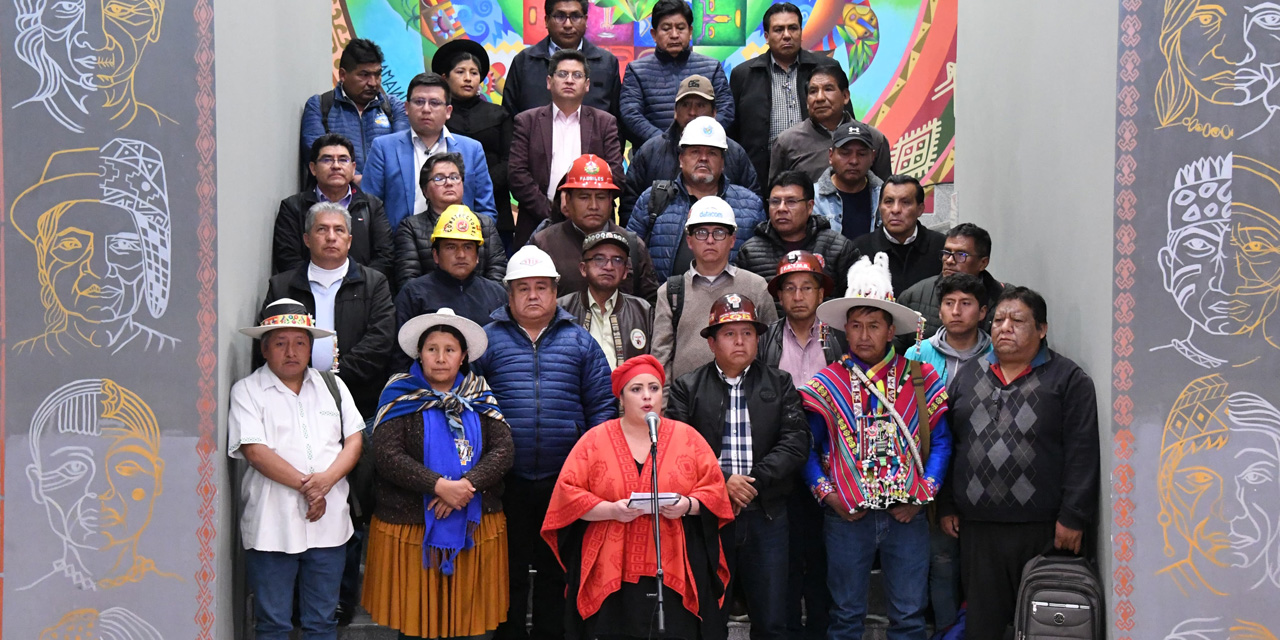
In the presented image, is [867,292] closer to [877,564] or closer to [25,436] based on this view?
[877,564]

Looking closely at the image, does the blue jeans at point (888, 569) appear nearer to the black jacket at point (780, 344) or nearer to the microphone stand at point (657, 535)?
the black jacket at point (780, 344)

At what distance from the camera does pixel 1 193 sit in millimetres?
5770

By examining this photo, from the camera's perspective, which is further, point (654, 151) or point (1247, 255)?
point (654, 151)

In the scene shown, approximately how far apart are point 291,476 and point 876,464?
2.60 meters

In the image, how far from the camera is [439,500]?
578 centimetres

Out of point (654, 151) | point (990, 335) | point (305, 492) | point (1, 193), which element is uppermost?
point (654, 151)

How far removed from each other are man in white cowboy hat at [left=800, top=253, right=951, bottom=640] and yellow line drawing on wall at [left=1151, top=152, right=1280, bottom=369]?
3.55ft

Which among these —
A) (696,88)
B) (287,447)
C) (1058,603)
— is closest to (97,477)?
(287,447)

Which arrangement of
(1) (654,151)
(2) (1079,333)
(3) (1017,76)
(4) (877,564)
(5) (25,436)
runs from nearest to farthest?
(5) (25,436) → (2) (1079,333) → (4) (877,564) → (3) (1017,76) → (1) (654,151)

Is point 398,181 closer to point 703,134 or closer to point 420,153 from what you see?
point 420,153

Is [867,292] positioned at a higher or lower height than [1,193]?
lower

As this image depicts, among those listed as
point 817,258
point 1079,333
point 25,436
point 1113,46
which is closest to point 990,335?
point 1079,333

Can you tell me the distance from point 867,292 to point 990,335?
70cm

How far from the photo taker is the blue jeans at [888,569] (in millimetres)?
5930
